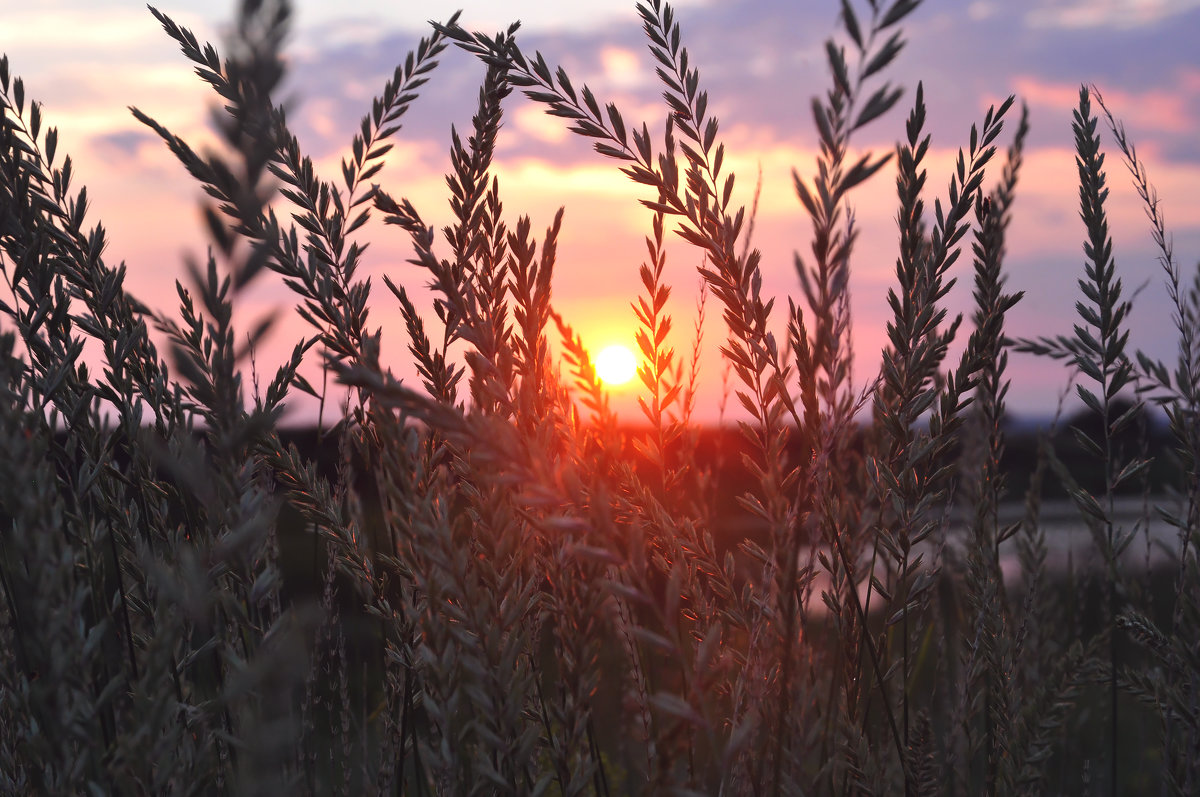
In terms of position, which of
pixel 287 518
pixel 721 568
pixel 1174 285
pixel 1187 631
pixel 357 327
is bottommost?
pixel 287 518

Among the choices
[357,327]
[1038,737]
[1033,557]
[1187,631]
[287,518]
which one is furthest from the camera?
[287,518]

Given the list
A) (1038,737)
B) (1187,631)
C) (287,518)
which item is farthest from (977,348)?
(287,518)

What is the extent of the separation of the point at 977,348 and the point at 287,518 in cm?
1704

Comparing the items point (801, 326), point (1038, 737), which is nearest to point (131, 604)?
point (801, 326)

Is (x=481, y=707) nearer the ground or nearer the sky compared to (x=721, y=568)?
nearer the ground

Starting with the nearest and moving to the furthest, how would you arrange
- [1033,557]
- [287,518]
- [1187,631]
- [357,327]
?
[357,327]
[1187,631]
[1033,557]
[287,518]

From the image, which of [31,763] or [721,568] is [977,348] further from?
[31,763]

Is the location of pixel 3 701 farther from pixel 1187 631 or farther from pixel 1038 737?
pixel 1187 631

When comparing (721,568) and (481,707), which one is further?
(721,568)

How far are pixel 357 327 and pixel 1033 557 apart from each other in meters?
1.98

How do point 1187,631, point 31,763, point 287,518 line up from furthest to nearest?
point 287,518
point 1187,631
point 31,763

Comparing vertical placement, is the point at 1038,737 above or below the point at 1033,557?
below

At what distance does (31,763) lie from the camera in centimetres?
160

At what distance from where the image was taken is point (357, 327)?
1386 millimetres
